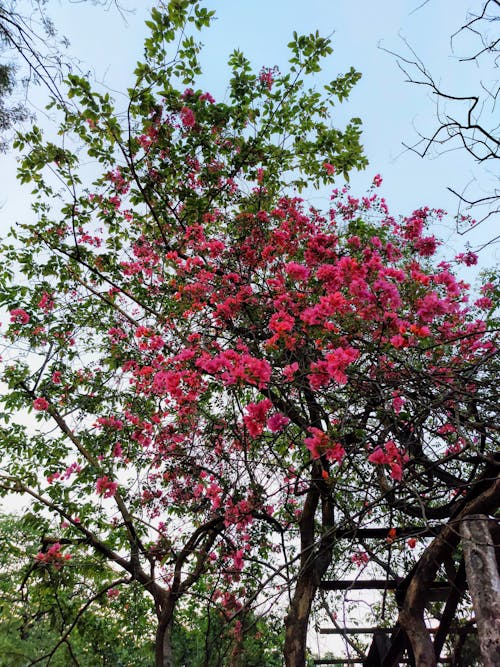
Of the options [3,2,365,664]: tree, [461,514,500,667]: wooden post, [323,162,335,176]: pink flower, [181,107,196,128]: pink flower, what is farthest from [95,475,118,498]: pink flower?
[323,162,335,176]: pink flower

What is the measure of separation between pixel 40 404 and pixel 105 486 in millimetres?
1424

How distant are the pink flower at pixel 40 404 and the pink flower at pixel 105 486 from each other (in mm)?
1275

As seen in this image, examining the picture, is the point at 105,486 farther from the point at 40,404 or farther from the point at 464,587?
the point at 464,587

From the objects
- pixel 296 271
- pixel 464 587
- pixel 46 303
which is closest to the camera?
pixel 464 587

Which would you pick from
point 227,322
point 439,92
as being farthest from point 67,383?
point 439,92

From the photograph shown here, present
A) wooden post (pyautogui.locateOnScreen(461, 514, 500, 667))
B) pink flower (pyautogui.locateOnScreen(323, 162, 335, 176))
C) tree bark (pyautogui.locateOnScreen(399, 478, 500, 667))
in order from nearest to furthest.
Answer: wooden post (pyautogui.locateOnScreen(461, 514, 500, 667)) < tree bark (pyautogui.locateOnScreen(399, 478, 500, 667)) < pink flower (pyautogui.locateOnScreen(323, 162, 335, 176))

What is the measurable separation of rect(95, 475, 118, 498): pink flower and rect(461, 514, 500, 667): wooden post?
11.0ft

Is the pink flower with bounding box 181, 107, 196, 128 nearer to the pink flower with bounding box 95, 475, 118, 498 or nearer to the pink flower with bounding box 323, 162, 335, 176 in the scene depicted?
the pink flower with bounding box 323, 162, 335, 176

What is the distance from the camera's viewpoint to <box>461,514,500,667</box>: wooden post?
2516 millimetres

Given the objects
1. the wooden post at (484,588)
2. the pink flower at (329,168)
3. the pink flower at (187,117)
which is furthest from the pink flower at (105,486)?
the pink flower at (329,168)

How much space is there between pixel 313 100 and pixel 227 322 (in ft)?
9.73

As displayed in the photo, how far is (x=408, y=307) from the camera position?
14.9 feet


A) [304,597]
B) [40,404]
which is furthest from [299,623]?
[40,404]

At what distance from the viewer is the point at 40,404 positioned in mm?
5344
